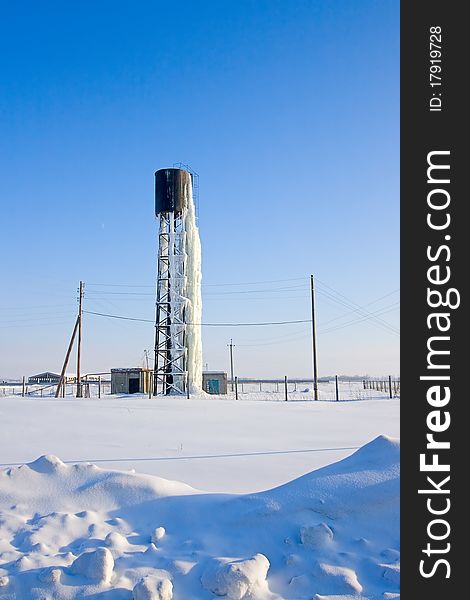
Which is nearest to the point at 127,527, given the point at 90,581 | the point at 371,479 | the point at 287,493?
the point at 90,581

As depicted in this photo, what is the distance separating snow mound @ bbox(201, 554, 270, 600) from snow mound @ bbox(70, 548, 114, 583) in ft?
2.10

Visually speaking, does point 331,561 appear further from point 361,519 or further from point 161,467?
point 161,467

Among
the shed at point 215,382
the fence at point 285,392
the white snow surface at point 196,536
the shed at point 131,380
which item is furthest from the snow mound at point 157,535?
the shed at point 215,382

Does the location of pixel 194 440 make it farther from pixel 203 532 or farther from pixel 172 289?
pixel 172 289

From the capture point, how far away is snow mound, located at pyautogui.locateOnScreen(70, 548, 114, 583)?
3.59m

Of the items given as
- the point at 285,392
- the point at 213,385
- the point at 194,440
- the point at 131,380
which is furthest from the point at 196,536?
the point at 213,385

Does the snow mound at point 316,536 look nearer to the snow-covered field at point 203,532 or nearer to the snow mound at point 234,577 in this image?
the snow-covered field at point 203,532

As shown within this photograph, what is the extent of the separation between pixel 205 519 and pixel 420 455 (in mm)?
2057

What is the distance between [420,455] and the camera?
11.0ft

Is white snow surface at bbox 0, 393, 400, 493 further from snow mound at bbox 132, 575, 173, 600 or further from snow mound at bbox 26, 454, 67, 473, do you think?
snow mound at bbox 132, 575, 173, 600

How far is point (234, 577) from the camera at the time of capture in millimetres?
3461

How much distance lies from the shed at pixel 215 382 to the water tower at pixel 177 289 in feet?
19.4

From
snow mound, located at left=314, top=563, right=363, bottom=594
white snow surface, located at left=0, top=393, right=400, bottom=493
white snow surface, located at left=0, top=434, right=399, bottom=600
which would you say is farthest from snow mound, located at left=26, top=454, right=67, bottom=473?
snow mound, located at left=314, top=563, right=363, bottom=594

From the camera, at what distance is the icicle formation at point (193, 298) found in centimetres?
3269
